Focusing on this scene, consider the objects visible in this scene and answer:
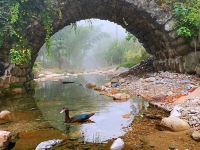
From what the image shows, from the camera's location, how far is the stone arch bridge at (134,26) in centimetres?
1440

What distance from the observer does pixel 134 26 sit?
18.8 metres

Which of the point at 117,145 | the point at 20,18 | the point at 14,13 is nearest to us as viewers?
the point at 117,145

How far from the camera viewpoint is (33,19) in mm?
14938

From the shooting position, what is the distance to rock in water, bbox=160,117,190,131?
6.34 meters

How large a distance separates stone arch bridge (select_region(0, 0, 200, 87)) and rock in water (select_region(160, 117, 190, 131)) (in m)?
7.23

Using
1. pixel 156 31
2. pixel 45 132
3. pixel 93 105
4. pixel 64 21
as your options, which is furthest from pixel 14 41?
pixel 45 132

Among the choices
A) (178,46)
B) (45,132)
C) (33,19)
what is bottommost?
(45,132)

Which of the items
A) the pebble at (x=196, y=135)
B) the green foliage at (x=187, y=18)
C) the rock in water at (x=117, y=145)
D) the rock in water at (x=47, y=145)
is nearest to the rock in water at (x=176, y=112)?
the pebble at (x=196, y=135)

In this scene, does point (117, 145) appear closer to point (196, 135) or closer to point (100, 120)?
point (196, 135)

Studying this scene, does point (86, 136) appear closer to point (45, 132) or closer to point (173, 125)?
point (45, 132)

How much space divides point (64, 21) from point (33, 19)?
8.04 feet

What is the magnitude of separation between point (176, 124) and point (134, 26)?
42.5ft

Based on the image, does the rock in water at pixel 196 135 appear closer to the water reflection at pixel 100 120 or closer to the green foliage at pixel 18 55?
the water reflection at pixel 100 120

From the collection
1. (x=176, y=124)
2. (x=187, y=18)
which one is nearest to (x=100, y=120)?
(x=176, y=124)
